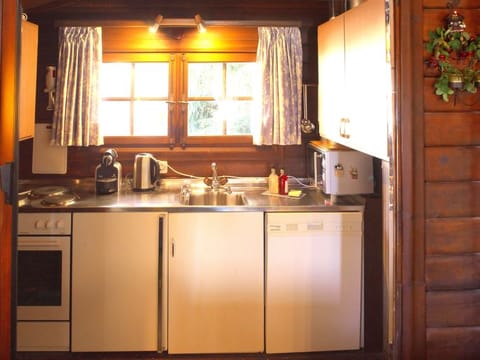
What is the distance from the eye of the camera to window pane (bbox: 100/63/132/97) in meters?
3.13

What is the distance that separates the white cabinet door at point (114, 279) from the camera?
252cm

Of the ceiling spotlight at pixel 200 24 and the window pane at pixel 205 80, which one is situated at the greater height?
the ceiling spotlight at pixel 200 24

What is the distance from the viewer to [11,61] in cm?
111

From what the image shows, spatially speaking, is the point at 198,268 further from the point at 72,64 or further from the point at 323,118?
the point at 72,64

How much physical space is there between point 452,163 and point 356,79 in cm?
99

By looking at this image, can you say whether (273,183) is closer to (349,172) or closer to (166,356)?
(349,172)

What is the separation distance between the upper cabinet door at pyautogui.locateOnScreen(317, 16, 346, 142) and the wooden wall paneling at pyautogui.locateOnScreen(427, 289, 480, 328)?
4.24 feet

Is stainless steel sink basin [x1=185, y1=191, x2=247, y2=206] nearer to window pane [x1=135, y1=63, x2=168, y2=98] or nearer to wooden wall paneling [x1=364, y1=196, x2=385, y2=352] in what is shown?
window pane [x1=135, y1=63, x2=168, y2=98]

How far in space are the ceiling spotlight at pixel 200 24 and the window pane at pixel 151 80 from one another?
1.14 feet

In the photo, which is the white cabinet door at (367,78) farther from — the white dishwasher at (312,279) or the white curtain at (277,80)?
the white curtain at (277,80)

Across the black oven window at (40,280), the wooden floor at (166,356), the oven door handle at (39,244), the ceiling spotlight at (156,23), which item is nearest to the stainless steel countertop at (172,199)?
the oven door handle at (39,244)

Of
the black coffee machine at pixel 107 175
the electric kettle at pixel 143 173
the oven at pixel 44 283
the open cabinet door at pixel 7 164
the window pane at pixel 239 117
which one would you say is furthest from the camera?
the window pane at pixel 239 117

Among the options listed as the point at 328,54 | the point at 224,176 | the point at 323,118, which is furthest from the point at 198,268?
the point at 328,54

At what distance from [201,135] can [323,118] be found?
0.86 metres
